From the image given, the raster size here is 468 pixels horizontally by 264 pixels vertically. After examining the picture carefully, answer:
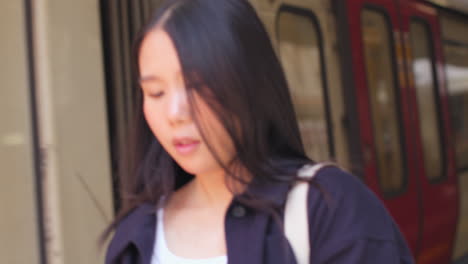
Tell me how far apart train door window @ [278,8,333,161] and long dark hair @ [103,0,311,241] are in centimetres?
165

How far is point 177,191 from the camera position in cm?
110

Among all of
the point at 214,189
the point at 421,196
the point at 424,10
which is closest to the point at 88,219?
the point at 214,189

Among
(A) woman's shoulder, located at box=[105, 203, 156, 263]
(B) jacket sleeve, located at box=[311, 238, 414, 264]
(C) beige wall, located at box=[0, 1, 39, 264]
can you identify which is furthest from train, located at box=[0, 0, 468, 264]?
(B) jacket sleeve, located at box=[311, 238, 414, 264]

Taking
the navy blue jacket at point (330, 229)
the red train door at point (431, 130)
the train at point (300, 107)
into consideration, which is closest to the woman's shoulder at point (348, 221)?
the navy blue jacket at point (330, 229)

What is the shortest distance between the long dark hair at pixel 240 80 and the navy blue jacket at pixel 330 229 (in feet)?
0.09

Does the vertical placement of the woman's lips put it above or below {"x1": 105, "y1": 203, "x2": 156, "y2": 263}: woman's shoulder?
above

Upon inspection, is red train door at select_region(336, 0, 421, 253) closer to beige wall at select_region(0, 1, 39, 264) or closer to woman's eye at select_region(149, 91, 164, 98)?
beige wall at select_region(0, 1, 39, 264)

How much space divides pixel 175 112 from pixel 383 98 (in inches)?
103

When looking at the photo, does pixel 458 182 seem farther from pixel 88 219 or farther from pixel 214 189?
pixel 214 189

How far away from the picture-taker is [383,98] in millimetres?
3230

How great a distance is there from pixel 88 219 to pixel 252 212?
932 millimetres

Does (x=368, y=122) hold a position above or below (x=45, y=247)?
above

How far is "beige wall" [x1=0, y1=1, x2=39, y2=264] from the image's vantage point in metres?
1.50

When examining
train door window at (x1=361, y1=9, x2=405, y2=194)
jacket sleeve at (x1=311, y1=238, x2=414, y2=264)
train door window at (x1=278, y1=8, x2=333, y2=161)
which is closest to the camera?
jacket sleeve at (x1=311, y1=238, x2=414, y2=264)
